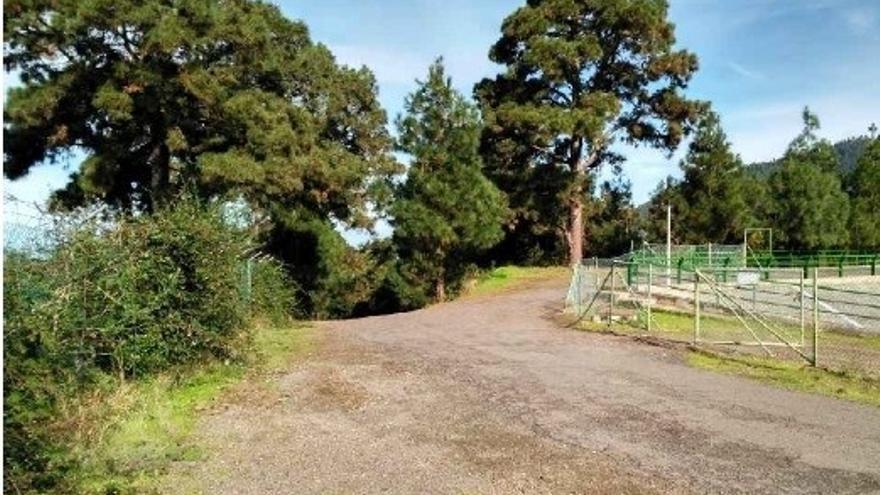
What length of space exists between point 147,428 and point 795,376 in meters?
10.5

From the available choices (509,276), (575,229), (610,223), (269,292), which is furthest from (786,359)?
(610,223)

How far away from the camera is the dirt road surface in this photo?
24.0 feet

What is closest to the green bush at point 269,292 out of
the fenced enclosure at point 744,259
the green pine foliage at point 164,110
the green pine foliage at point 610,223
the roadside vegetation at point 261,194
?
the roadside vegetation at point 261,194

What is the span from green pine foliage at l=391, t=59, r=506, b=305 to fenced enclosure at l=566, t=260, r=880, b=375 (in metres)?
6.30

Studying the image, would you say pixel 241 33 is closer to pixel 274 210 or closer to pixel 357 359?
pixel 274 210

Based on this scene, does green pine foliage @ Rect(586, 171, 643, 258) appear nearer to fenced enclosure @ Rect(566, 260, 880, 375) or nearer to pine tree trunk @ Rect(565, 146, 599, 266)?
pine tree trunk @ Rect(565, 146, 599, 266)

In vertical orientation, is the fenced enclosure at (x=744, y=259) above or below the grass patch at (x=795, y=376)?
above

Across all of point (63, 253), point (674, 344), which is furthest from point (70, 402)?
point (674, 344)

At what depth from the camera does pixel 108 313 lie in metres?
10.5

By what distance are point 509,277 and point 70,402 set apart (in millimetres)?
29823

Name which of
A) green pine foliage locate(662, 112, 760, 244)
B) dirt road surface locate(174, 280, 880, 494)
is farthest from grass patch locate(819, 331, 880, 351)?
green pine foliage locate(662, 112, 760, 244)

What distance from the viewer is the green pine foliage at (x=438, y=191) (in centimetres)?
2928

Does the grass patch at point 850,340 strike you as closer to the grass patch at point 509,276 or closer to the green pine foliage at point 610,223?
the grass patch at point 509,276

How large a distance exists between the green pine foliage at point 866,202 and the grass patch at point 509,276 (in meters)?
30.9
